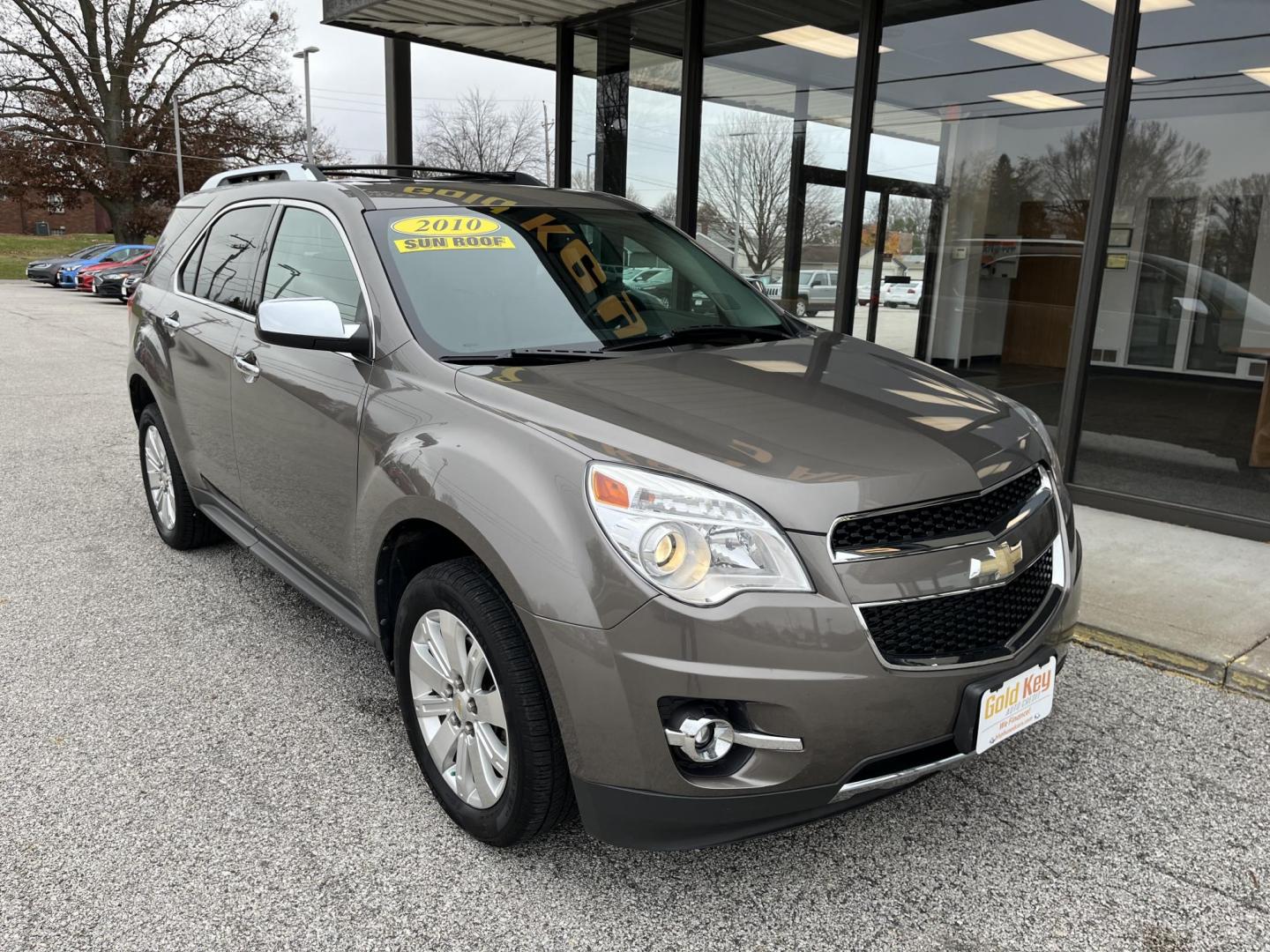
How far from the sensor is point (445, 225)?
3.29 metres

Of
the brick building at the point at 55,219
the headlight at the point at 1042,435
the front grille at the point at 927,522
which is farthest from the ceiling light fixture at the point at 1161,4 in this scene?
the brick building at the point at 55,219

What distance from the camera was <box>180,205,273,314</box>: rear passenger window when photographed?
12.8 feet

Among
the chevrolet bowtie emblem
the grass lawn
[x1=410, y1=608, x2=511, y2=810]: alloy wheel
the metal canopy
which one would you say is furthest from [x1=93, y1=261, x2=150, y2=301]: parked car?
the chevrolet bowtie emblem

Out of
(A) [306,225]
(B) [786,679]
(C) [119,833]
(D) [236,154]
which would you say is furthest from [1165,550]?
(D) [236,154]

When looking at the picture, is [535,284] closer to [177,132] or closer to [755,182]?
[755,182]

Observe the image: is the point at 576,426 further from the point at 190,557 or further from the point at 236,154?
the point at 236,154

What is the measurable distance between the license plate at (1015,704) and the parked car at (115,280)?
27.1 meters

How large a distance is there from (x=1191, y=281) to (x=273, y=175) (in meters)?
5.56

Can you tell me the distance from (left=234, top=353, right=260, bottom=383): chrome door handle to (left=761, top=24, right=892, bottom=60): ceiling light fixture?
5568 millimetres

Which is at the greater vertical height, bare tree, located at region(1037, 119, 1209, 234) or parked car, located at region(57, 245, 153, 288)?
bare tree, located at region(1037, 119, 1209, 234)

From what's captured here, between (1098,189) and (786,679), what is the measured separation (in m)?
5.20

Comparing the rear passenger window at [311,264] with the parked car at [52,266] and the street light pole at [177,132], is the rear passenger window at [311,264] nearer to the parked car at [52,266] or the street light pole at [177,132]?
the parked car at [52,266]

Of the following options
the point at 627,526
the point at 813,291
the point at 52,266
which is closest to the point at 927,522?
the point at 627,526

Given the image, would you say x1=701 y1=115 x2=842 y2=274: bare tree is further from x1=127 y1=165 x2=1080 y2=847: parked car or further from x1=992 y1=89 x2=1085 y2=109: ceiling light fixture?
x1=127 y1=165 x2=1080 y2=847: parked car
